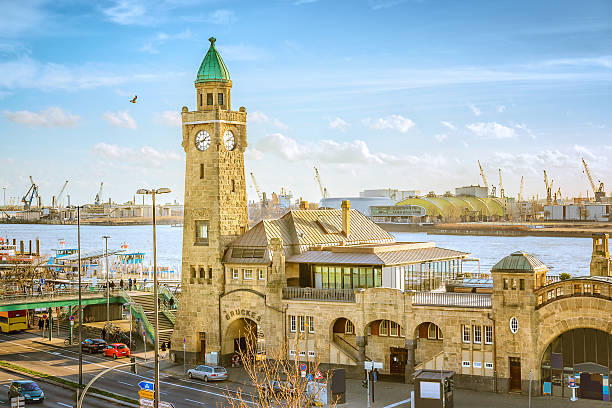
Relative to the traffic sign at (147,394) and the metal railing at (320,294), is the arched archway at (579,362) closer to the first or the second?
the metal railing at (320,294)

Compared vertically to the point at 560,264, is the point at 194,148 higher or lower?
higher

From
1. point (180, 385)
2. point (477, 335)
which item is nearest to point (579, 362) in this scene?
point (477, 335)

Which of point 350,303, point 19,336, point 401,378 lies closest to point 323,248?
point 350,303

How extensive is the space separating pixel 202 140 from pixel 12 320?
117ft

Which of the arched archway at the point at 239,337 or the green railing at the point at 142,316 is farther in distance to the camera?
the green railing at the point at 142,316

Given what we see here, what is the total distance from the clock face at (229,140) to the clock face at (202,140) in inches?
62.8

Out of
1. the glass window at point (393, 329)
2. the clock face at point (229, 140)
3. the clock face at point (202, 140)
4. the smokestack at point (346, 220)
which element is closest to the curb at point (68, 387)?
the glass window at point (393, 329)

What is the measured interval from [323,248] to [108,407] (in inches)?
987

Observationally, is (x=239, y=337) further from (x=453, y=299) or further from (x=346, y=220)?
(x=453, y=299)

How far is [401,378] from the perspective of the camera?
66000 mm

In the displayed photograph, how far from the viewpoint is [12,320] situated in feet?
307

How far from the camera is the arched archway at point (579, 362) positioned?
57.7m

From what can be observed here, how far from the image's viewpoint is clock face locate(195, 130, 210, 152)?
75875 mm

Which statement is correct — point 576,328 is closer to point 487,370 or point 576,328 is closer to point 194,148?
point 487,370
